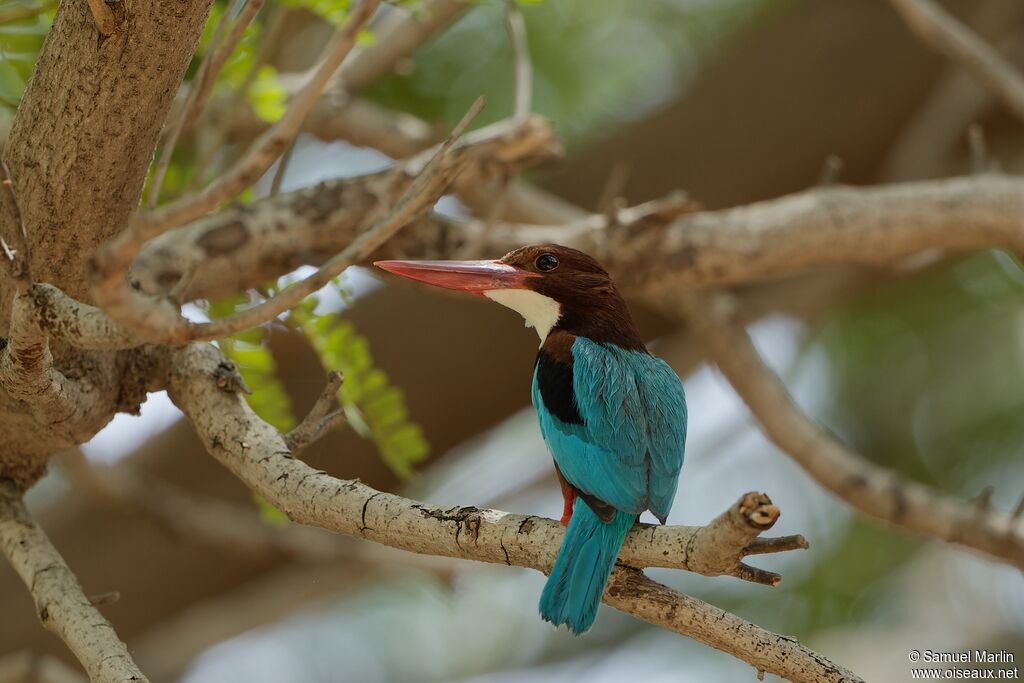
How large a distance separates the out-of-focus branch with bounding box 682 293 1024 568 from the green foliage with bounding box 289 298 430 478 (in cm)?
143

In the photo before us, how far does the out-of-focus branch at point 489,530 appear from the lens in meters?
1.82

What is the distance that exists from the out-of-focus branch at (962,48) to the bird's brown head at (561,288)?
72.6 inches

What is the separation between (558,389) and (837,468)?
153 cm

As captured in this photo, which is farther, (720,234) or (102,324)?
(720,234)

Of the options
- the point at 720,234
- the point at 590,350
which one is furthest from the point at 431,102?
the point at 590,350

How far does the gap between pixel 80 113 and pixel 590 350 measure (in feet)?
4.30

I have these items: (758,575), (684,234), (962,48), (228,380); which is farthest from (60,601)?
(962,48)

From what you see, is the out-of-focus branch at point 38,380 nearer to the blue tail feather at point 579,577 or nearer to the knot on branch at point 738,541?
the blue tail feather at point 579,577

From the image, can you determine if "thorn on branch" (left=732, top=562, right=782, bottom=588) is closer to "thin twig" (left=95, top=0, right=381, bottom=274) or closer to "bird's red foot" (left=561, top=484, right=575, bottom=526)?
"bird's red foot" (left=561, top=484, right=575, bottom=526)

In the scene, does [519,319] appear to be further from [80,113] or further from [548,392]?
[80,113]

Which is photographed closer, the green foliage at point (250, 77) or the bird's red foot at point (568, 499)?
the bird's red foot at point (568, 499)

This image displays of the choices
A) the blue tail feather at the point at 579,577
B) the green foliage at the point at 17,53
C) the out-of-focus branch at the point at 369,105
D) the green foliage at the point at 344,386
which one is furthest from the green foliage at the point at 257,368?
the out-of-focus branch at the point at 369,105

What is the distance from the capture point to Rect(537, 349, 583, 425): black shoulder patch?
2.70 meters

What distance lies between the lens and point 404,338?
480cm
